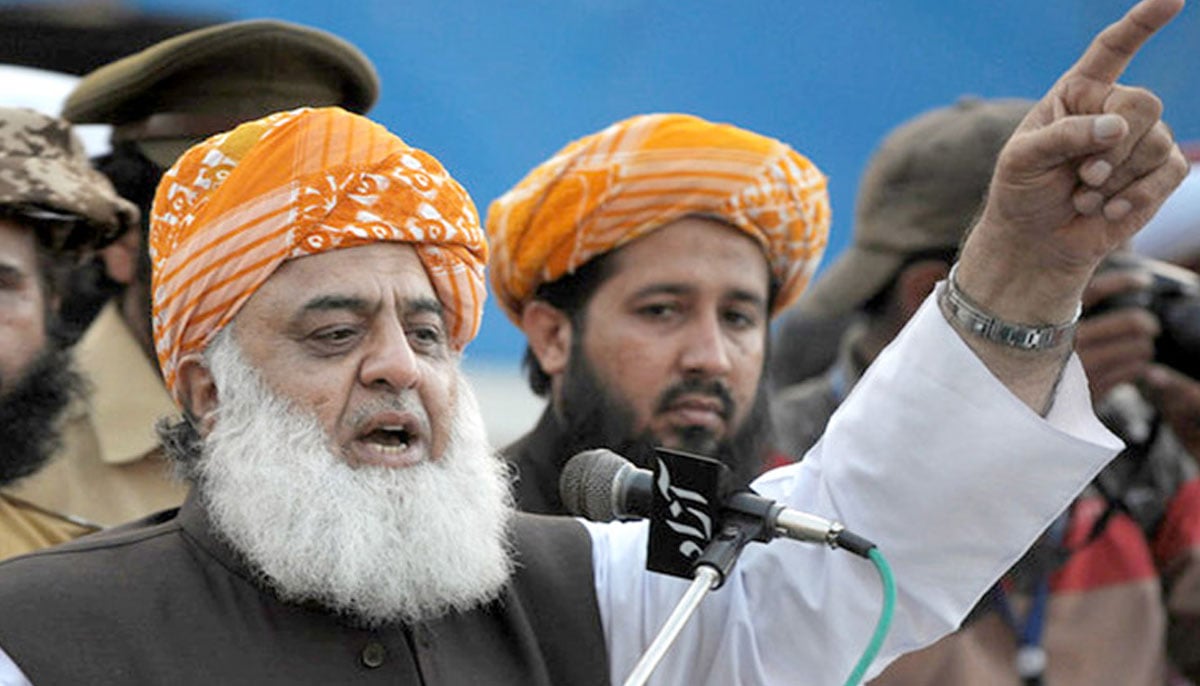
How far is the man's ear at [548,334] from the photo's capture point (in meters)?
5.14

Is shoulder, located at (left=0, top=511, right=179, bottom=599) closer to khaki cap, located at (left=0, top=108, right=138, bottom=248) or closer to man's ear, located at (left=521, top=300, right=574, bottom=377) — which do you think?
khaki cap, located at (left=0, top=108, right=138, bottom=248)

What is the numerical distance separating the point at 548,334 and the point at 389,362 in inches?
69.9

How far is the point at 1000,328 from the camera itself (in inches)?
Answer: 129

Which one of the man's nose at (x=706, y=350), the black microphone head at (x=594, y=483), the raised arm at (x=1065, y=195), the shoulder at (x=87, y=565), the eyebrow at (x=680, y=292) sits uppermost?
the raised arm at (x=1065, y=195)

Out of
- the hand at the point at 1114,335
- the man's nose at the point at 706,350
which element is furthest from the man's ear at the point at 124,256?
the hand at the point at 1114,335

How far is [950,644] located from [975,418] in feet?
6.80

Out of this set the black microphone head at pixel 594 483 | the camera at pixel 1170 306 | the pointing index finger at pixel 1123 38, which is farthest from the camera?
the camera at pixel 1170 306

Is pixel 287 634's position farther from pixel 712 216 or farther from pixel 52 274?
pixel 712 216

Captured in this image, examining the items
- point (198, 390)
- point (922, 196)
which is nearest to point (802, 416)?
point (922, 196)

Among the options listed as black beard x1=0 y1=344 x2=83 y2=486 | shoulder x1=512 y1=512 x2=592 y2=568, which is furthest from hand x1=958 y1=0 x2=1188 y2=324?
black beard x1=0 y1=344 x2=83 y2=486

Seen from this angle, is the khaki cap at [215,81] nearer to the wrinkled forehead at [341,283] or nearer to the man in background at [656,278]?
the man in background at [656,278]

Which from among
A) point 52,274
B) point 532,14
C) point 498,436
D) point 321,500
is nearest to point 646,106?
point 532,14

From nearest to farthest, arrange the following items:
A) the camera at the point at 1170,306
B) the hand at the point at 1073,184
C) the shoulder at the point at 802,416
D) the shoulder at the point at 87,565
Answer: the hand at the point at 1073,184, the shoulder at the point at 87,565, the shoulder at the point at 802,416, the camera at the point at 1170,306

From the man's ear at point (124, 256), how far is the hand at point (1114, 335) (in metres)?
2.39
